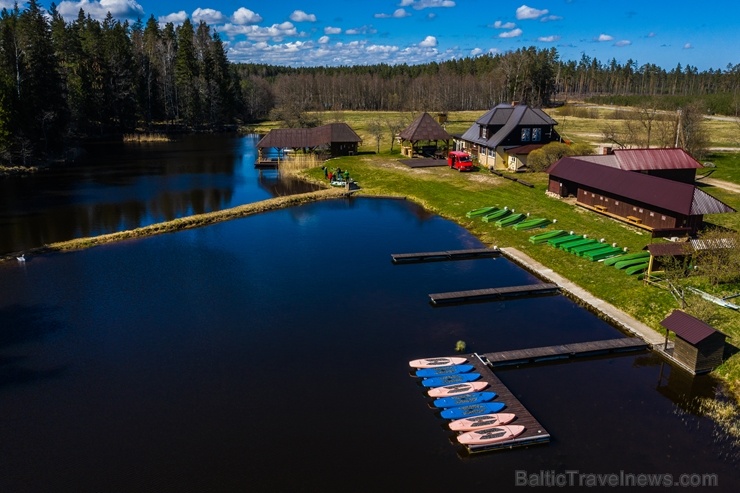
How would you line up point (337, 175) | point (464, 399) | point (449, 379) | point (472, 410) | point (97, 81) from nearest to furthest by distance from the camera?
1. point (472, 410)
2. point (464, 399)
3. point (449, 379)
4. point (337, 175)
5. point (97, 81)

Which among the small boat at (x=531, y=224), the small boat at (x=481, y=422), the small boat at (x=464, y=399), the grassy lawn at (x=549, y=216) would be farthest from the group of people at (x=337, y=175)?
the small boat at (x=481, y=422)

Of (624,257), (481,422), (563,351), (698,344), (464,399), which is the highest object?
(624,257)

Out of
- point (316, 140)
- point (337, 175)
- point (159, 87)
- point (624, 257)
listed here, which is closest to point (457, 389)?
point (624, 257)

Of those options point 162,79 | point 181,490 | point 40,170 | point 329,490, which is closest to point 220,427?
point 181,490

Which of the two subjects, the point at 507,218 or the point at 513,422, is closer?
the point at 513,422

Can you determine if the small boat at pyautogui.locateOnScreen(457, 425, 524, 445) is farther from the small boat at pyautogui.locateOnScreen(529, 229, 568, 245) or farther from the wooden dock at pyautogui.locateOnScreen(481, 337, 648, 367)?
the small boat at pyautogui.locateOnScreen(529, 229, 568, 245)

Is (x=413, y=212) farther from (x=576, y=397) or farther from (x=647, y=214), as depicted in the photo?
(x=576, y=397)

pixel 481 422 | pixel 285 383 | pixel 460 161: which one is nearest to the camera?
pixel 481 422

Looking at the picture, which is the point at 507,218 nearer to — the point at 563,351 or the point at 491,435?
the point at 563,351

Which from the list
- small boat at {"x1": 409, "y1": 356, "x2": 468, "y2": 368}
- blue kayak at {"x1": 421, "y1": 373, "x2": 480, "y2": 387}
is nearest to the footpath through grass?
blue kayak at {"x1": 421, "y1": 373, "x2": 480, "y2": 387}
